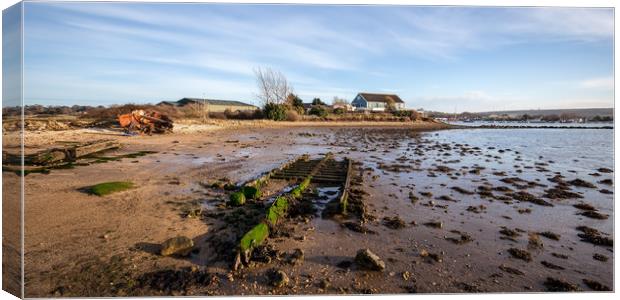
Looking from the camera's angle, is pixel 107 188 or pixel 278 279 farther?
pixel 107 188

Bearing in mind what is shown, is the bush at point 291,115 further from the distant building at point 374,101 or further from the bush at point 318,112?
the distant building at point 374,101

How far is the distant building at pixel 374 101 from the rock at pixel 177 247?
86686 mm

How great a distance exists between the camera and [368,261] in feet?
16.6

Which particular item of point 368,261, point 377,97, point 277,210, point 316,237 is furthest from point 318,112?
point 368,261

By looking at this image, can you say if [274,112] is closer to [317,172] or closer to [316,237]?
[317,172]

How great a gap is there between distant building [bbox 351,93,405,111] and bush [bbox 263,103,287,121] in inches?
1767

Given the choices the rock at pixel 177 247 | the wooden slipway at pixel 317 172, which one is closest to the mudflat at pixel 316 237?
the rock at pixel 177 247

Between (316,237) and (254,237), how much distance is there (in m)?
1.23

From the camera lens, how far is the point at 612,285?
16.3 feet

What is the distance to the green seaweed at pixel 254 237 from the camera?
5.26 m

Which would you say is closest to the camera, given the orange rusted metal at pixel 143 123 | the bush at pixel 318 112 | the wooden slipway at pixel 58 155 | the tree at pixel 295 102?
the wooden slipway at pixel 58 155

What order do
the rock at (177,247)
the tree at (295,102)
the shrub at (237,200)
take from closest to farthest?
the rock at (177,247), the shrub at (237,200), the tree at (295,102)

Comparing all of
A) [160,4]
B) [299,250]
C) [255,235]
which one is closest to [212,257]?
[255,235]

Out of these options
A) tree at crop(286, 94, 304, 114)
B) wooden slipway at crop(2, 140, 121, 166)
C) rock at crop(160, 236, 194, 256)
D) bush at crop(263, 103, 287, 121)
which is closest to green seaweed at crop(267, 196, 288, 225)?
rock at crop(160, 236, 194, 256)
